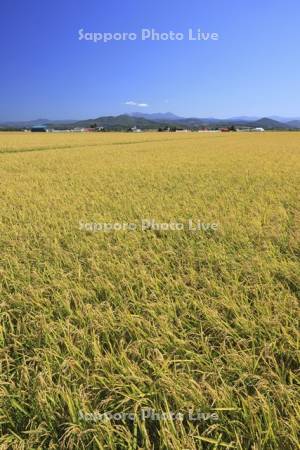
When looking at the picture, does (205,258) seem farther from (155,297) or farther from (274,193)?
(274,193)

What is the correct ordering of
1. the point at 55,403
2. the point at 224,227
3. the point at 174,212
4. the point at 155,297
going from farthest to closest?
the point at 174,212
the point at 224,227
the point at 155,297
the point at 55,403

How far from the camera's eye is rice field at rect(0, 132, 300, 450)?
215 cm

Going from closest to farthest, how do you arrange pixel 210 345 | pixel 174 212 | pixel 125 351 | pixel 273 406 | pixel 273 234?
pixel 273 406 < pixel 125 351 < pixel 210 345 < pixel 273 234 < pixel 174 212

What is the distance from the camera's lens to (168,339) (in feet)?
9.38

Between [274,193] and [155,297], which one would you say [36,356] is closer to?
[155,297]

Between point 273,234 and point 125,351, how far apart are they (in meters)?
3.69

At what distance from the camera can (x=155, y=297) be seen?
362 centimetres

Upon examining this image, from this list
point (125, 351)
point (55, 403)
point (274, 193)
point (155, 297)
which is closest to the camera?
point (55, 403)

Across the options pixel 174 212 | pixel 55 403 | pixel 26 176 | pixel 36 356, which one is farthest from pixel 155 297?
pixel 26 176

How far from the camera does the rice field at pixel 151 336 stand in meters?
2.15

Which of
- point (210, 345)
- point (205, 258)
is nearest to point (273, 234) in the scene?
point (205, 258)

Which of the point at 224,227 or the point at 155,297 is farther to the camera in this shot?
the point at 224,227

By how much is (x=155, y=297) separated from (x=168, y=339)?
784 mm

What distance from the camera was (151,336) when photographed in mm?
2994
